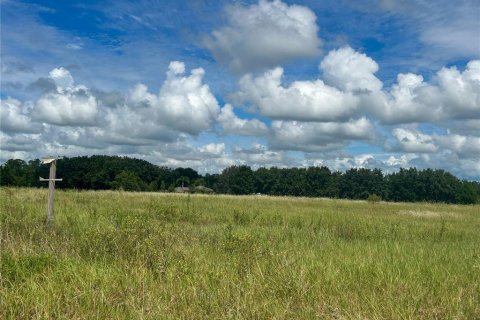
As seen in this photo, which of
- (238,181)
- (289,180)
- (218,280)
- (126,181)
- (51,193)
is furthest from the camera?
(289,180)

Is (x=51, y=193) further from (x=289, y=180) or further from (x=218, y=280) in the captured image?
(x=289, y=180)

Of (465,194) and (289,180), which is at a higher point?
(289,180)

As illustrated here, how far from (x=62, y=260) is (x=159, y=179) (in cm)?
12730

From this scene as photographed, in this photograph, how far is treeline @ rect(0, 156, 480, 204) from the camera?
106625mm

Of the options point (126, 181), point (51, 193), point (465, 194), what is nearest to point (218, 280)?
point (51, 193)

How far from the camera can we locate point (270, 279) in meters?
5.89

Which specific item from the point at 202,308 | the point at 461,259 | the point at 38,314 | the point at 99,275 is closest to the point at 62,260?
the point at 99,275

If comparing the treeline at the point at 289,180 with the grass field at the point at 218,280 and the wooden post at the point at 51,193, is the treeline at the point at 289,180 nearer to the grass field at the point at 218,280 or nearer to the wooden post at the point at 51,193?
the wooden post at the point at 51,193

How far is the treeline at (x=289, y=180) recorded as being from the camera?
106625 millimetres

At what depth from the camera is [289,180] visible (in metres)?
130

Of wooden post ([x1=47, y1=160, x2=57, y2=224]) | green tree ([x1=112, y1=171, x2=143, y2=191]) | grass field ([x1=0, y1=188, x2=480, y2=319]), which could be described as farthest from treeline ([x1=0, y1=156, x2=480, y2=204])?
grass field ([x1=0, y1=188, x2=480, y2=319])

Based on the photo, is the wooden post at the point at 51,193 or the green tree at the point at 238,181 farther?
the green tree at the point at 238,181

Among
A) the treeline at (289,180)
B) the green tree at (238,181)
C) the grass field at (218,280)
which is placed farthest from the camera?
the green tree at (238,181)

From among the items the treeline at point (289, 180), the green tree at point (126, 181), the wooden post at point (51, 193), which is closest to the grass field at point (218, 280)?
the wooden post at point (51, 193)
